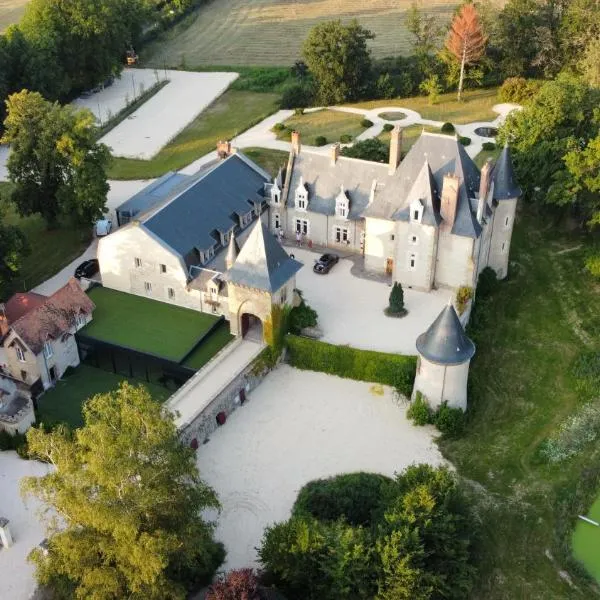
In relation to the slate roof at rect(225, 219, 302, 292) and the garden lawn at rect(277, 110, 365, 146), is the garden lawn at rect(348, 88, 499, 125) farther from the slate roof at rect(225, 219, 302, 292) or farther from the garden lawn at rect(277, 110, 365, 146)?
the slate roof at rect(225, 219, 302, 292)

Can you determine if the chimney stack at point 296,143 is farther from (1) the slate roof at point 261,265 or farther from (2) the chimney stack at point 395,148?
(1) the slate roof at point 261,265

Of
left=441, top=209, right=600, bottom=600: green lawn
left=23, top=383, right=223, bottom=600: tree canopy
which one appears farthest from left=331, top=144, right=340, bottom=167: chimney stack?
left=23, top=383, right=223, bottom=600: tree canopy

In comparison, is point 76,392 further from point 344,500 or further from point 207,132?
point 207,132

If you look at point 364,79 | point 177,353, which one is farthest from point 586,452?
point 364,79

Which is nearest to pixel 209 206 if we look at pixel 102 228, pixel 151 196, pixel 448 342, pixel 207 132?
pixel 151 196

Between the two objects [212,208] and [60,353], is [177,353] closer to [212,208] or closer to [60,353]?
[60,353]

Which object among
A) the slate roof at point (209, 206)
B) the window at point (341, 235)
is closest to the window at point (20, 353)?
the slate roof at point (209, 206)
